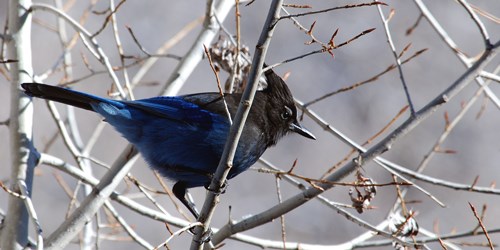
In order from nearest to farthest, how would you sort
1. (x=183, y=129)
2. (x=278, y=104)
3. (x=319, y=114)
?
(x=183, y=129), (x=278, y=104), (x=319, y=114)

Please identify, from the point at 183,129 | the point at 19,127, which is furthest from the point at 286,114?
the point at 19,127

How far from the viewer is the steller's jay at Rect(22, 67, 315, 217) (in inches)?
180

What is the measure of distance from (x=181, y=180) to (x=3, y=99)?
4.20m

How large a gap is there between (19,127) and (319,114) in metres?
4.81

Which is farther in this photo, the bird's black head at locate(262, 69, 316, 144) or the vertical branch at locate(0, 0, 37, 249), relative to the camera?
the bird's black head at locate(262, 69, 316, 144)

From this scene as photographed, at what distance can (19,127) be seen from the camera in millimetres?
4422

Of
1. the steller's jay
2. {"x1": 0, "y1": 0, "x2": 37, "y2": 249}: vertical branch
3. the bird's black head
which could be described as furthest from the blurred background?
{"x1": 0, "y1": 0, "x2": 37, "y2": 249}: vertical branch

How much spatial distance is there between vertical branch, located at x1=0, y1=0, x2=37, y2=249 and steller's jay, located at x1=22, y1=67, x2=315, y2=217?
16 cm

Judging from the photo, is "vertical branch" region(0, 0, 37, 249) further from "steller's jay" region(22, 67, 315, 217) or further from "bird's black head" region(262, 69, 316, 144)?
"bird's black head" region(262, 69, 316, 144)

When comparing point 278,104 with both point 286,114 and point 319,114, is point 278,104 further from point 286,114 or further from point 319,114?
point 319,114

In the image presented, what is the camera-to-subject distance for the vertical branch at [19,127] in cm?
432

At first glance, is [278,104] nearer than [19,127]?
No

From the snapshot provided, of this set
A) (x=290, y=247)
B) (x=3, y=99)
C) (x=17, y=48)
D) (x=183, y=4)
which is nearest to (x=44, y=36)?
(x=3, y=99)

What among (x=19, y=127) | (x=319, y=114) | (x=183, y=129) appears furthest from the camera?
(x=319, y=114)
